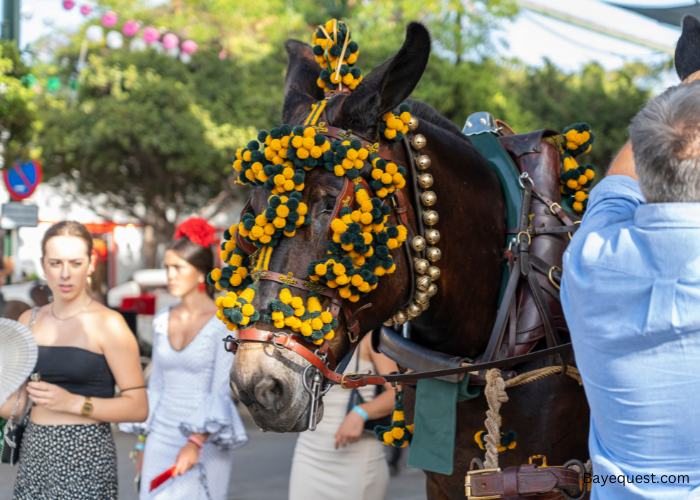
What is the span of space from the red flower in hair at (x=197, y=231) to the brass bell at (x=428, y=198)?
2311mm

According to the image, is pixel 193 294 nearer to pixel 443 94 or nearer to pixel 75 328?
pixel 75 328

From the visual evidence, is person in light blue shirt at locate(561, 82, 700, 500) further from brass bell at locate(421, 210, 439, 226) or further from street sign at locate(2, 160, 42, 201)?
street sign at locate(2, 160, 42, 201)

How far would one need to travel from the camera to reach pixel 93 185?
663 inches

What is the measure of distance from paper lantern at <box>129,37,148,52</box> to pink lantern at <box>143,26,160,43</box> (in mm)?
111

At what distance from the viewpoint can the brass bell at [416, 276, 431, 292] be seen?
2055mm

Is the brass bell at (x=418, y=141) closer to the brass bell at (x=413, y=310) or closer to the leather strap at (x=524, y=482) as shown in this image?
the brass bell at (x=413, y=310)

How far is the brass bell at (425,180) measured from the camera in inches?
82.2

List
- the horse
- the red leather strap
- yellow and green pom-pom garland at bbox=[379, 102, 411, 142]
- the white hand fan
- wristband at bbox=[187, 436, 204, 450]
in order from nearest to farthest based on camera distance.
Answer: the red leather strap < the horse < yellow and green pom-pom garland at bbox=[379, 102, 411, 142] < the white hand fan < wristband at bbox=[187, 436, 204, 450]

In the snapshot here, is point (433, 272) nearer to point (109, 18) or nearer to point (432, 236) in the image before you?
Answer: point (432, 236)

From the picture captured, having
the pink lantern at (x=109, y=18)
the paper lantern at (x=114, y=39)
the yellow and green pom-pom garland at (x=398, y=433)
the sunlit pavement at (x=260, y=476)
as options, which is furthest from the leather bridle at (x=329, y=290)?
the pink lantern at (x=109, y=18)

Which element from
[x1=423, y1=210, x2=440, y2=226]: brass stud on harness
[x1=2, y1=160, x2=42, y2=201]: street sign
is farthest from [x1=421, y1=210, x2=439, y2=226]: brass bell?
[x1=2, y1=160, x2=42, y2=201]: street sign

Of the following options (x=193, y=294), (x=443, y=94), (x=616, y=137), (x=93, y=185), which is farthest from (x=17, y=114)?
(x=616, y=137)

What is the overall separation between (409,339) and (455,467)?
492 millimetres

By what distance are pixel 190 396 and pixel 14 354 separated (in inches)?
47.0
